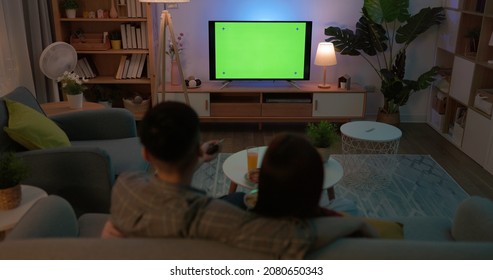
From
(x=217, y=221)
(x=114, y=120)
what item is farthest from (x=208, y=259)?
(x=114, y=120)

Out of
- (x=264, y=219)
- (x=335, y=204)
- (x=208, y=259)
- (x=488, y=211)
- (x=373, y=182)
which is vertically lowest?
(x=373, y=182)

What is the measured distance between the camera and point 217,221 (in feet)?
4.12

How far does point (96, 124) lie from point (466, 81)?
11.0 ft

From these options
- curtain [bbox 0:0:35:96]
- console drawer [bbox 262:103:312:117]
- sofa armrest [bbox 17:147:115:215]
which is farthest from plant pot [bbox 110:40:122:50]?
sofa armrest [bbox 17:147:115:215]

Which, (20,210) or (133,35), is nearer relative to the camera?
(20,210)

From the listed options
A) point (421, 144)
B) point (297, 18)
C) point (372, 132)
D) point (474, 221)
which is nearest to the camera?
point (474, 221)

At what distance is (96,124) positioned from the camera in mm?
3305

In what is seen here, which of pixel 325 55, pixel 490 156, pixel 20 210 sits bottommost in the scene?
pixel 490 156

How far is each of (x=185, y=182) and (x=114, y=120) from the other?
6.79 ft

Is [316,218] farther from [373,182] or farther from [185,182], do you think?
[373,182]

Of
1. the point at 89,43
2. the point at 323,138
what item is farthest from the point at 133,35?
Result: the point at 323,138

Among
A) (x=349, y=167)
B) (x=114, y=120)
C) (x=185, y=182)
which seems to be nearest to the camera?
(x=185, y=182)

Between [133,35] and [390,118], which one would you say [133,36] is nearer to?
[133,35]

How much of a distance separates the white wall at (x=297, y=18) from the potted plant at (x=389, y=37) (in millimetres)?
170
